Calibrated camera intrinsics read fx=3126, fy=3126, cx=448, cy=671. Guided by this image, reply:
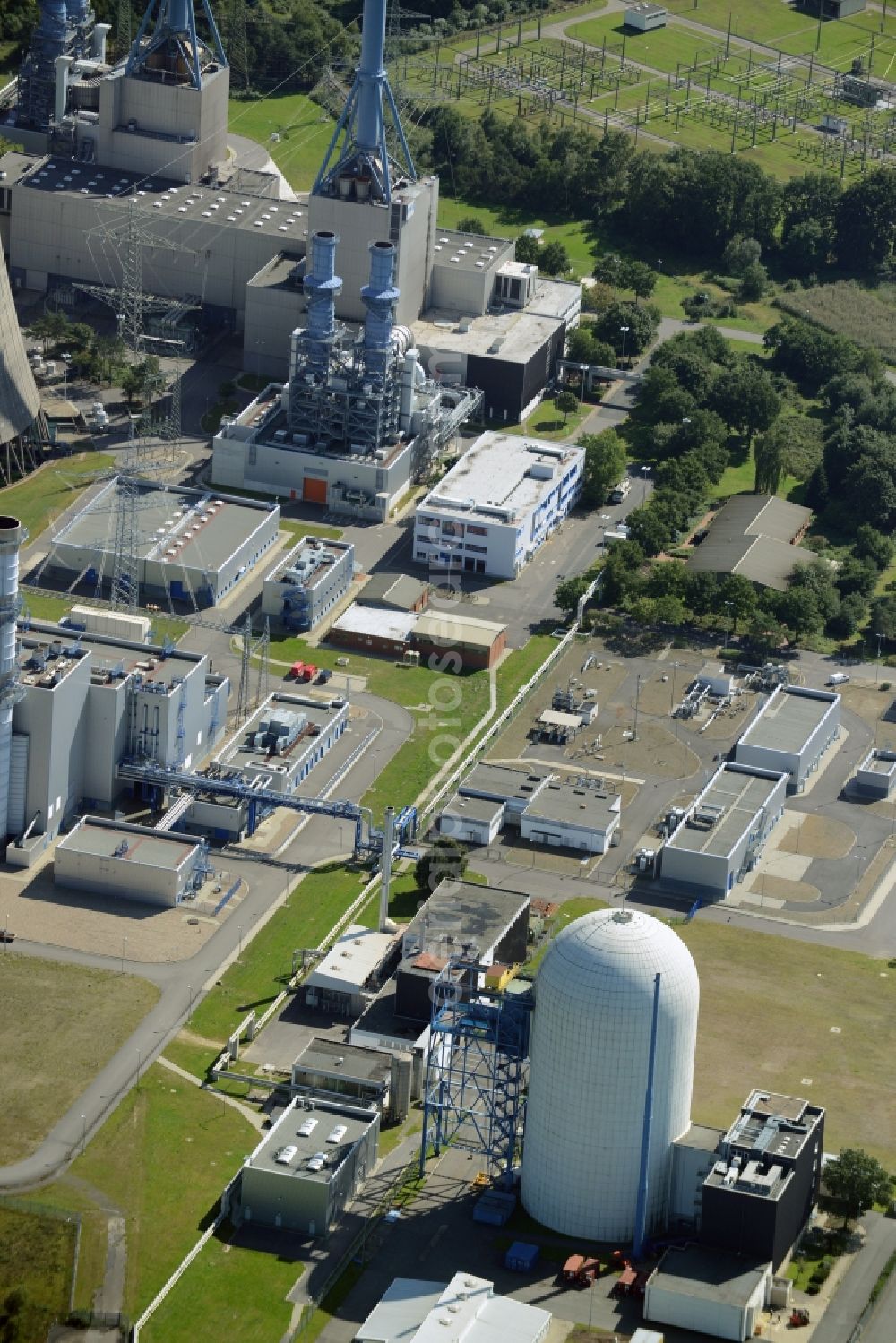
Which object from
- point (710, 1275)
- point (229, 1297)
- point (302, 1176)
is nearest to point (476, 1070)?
point (302, 1176)

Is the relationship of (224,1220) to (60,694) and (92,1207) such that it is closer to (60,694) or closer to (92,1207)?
(92,1207)

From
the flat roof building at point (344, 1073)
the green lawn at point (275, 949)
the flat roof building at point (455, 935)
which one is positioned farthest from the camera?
the green lawn at point (275, 949)

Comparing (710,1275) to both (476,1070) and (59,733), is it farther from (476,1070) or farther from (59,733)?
(59,733)

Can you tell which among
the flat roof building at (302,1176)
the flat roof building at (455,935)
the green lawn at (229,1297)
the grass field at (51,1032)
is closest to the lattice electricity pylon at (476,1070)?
the flat roof building at (455,935)

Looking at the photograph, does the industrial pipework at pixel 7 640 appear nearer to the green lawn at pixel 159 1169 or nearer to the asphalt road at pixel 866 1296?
the green lawn at pixel 159 1169

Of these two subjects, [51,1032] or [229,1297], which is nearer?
[229,1297]

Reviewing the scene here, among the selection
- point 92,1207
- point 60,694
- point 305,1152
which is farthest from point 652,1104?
point 60,694
